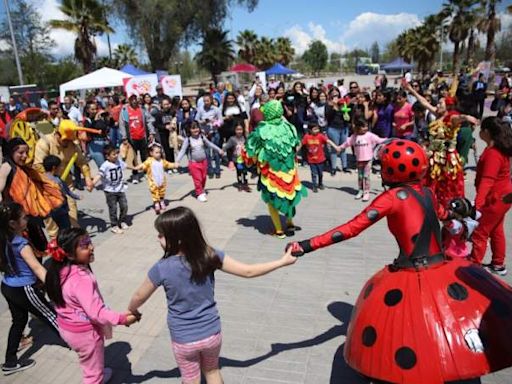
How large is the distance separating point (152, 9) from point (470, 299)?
36154 millimetres

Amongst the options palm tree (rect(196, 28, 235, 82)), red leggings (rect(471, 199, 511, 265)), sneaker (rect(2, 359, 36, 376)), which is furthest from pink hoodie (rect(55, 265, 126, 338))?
palm tree (rect(196, 28, 235, 82))

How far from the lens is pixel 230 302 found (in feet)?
16.1

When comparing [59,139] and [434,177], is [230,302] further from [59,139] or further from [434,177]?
[59,139]

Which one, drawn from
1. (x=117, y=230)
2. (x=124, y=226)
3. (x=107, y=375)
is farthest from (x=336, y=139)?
(x=107, y=375)

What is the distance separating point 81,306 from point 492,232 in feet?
14.6

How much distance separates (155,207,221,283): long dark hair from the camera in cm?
258

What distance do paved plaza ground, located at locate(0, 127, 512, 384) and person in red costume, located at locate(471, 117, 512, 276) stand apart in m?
1.18

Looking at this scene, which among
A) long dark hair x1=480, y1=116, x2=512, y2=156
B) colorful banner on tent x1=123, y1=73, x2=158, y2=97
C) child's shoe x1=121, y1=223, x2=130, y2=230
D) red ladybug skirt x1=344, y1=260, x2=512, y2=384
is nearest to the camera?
red ladybug skirt x1=344, y1=260, x2=512, y2=384

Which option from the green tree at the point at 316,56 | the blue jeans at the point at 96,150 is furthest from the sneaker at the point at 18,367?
the green tree at the point at 316,56

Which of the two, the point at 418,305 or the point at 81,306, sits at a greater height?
the point at 418,305

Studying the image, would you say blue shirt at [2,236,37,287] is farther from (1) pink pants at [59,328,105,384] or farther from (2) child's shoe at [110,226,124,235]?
(2) child's shoe at [110,226,124,235]

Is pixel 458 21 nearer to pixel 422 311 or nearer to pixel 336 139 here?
pixel 336 139

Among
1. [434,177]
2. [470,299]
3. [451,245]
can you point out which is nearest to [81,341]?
[470,299]

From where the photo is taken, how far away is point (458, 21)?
1581 inches
